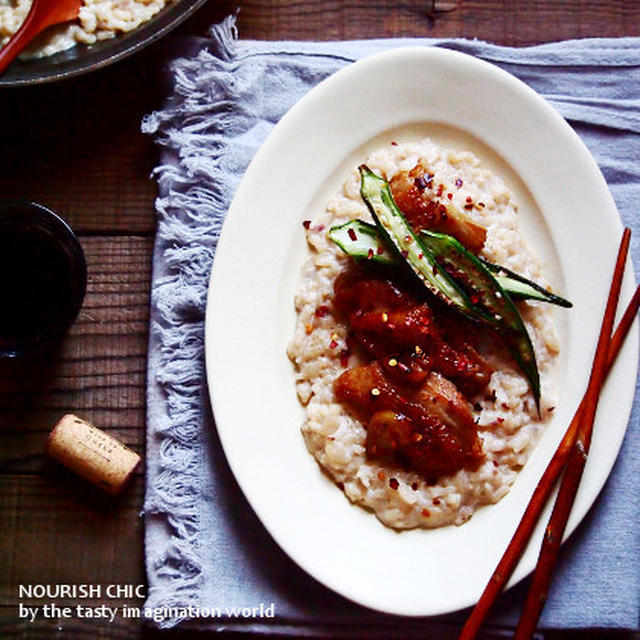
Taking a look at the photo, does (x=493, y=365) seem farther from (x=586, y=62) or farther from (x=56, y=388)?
(x=56, y=388)

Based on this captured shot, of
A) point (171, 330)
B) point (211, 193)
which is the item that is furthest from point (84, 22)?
point (171, 330)

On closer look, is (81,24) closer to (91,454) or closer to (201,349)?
(201,349)

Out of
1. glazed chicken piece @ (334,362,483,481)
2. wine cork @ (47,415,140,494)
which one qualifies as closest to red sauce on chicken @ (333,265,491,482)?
glazed chicken piece @ (334,362,483,481)

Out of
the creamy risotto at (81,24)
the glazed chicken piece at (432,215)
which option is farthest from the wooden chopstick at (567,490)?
the creamy risotto at (81,24)

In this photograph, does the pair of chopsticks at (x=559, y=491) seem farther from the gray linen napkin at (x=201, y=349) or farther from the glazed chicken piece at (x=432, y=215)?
the glazed chicken piece at (x=432, y=215)

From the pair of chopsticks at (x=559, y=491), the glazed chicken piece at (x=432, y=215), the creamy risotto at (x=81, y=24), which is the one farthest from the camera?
the creamy risotto at (x=81, y=24)

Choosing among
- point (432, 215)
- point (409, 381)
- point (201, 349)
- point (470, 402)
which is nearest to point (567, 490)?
point (470, 402)
